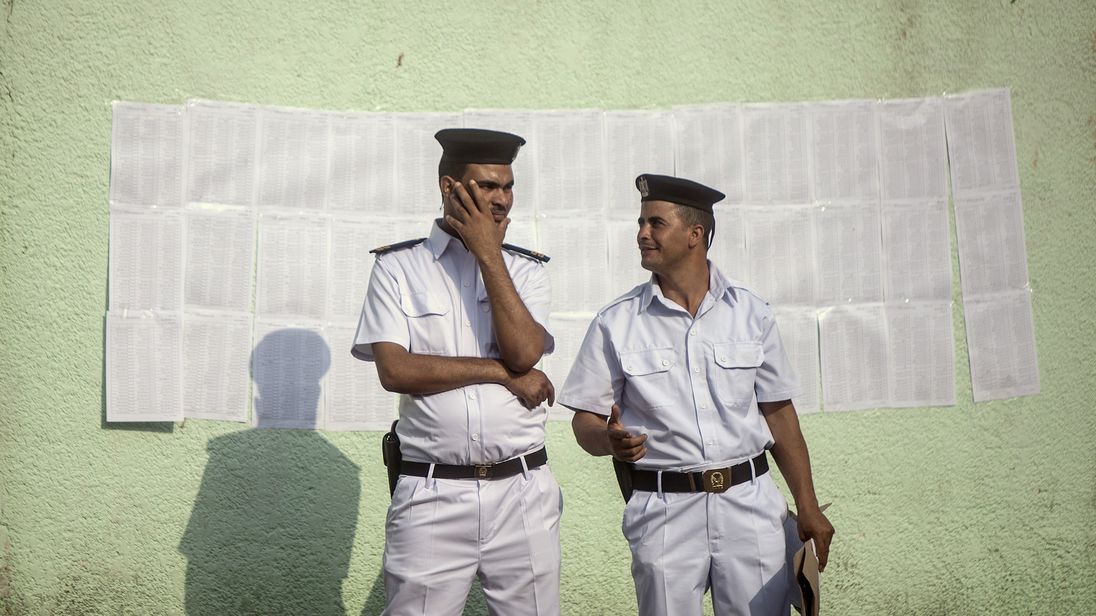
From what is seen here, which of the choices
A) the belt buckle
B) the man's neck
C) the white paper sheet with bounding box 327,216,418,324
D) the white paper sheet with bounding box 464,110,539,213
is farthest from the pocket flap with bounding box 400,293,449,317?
the white paper sheet with bounding box 464,110,539,213

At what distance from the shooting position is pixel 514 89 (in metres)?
5.59

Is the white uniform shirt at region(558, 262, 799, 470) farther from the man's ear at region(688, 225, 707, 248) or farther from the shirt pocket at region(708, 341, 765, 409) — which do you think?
the man's ear at region(688, 225, 707, 248)

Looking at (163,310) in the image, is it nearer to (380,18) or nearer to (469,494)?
(380,18)

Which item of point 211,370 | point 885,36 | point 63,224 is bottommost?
point 211,370

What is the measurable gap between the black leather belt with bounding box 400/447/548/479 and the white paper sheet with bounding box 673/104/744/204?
90.4 inches

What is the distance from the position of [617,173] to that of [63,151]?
272 centimetres

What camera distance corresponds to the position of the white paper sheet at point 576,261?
5.57 meters

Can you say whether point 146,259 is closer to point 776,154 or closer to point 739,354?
point 739,354

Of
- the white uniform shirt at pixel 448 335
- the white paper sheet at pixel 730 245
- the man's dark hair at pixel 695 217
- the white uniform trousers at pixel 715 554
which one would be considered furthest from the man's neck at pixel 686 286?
the white paper sheet at pixel 730 245

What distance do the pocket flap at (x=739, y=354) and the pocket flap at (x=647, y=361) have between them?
7.0 inches

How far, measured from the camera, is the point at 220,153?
544cm

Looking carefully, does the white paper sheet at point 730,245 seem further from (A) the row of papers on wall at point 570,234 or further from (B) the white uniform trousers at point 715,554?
(B) the white uniform trousers at point 715,554

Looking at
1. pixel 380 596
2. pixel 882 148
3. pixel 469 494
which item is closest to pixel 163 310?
pixel 380 596

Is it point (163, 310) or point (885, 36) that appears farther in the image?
point (885, 36)
